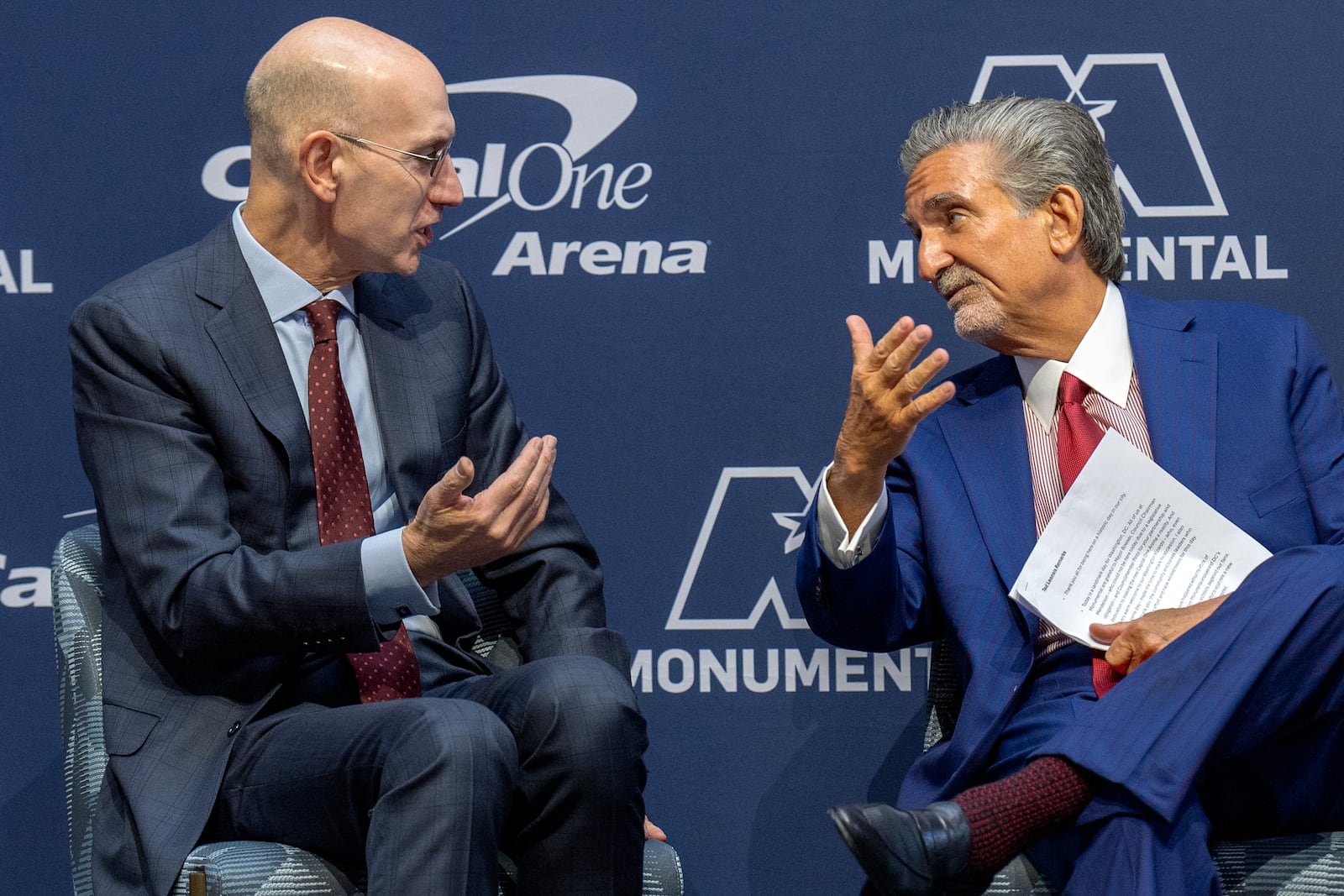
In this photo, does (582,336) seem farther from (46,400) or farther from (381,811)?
(381,811)

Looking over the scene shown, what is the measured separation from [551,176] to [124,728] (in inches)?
56.3

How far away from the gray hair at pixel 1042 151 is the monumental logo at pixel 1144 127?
368mm

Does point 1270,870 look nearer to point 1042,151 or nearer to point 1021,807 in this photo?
point 1021,807

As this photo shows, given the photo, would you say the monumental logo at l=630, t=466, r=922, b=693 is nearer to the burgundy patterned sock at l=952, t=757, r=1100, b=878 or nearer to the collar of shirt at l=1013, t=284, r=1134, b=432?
the collar of shirt at l=1013, t=284, r=1134, b=432

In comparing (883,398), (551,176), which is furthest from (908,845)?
(551,176)

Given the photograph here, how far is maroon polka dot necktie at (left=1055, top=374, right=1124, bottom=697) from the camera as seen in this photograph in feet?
8.50

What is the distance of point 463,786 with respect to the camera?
6.51 ft

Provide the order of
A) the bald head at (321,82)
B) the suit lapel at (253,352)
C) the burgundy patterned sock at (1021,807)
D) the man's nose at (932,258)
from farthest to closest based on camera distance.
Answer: the man's nose at (932,258), the bald head at (321,82), the suit lapel at (253,352), the burgundy patterned sock at (1021,807)

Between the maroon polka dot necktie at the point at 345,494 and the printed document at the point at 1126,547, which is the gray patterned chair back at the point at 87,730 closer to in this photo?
the maroon polka dot necktie at the point at 345,494

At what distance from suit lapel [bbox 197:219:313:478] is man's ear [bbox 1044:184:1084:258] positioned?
1306 millimetres

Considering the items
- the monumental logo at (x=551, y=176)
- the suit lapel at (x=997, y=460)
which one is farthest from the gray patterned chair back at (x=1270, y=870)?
the monumental logo at (x=551, y=176)

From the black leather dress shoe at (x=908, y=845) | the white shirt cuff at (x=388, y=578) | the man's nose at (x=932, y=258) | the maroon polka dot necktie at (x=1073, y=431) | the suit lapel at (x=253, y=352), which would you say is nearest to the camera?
the black leather dress shoe at (x=908, y=845)

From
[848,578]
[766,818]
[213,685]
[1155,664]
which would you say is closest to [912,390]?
[848,578]

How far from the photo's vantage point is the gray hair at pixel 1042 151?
2709 mm
